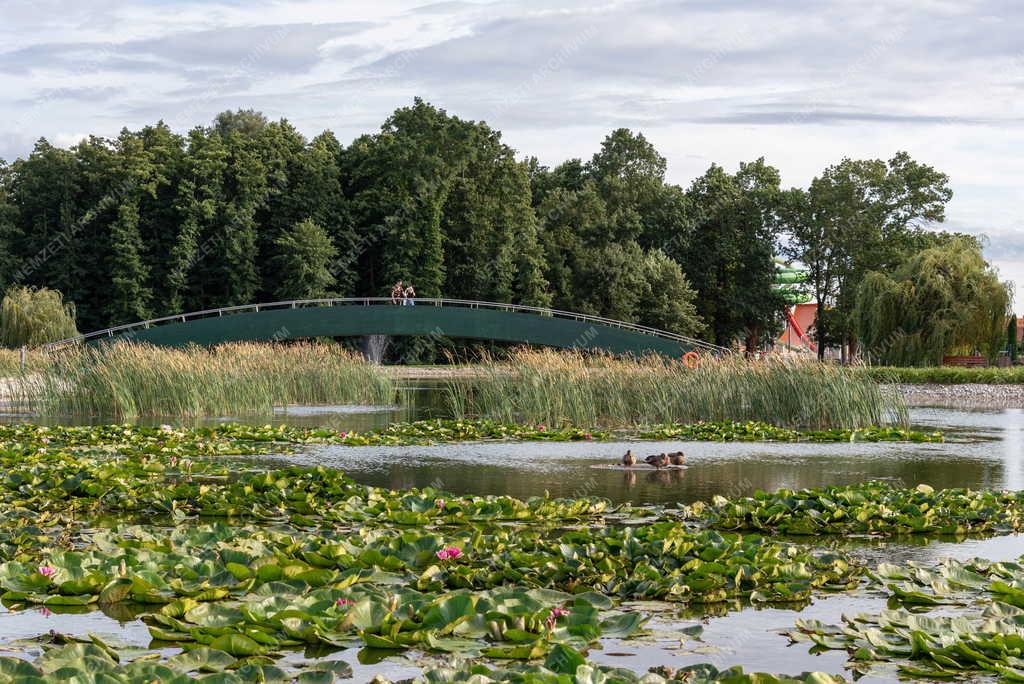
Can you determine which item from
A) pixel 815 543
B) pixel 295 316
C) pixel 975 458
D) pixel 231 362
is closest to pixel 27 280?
pixel 295 316

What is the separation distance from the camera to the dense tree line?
39.8 m

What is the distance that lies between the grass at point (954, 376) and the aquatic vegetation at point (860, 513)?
17757mm

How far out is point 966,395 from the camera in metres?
24.1

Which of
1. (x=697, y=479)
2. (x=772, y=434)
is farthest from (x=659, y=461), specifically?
(x=772, y=434)

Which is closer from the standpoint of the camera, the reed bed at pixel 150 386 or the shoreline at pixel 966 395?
the reed bed at pixel 150 386

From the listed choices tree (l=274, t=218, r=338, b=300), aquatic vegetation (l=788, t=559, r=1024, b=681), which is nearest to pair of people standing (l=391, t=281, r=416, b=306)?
tree (l=274, t=218, r=338, b=300)

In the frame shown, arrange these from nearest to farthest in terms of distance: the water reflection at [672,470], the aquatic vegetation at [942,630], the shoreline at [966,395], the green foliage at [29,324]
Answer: the aquatic vegetation at [942,630] → the water reflection at [672,470] → the shoreline at [966,395] → the green foliage at [29,324]

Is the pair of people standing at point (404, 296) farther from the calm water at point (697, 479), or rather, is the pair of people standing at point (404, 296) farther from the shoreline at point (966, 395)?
the calm water at point (697, 479)

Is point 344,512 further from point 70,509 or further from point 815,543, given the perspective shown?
point 815,543

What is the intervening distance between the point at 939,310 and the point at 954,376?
436 cm

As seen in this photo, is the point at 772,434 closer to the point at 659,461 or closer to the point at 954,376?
the point at 659,461

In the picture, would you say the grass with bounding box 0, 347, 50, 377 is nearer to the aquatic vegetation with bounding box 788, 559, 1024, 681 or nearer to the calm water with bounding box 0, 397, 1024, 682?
the calm water with bounding box 0, 397, 1024, 682

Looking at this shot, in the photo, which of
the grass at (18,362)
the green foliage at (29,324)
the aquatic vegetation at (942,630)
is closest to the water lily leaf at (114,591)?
the aquatic vegetation at (942,630)

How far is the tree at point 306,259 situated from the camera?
38.3 m
